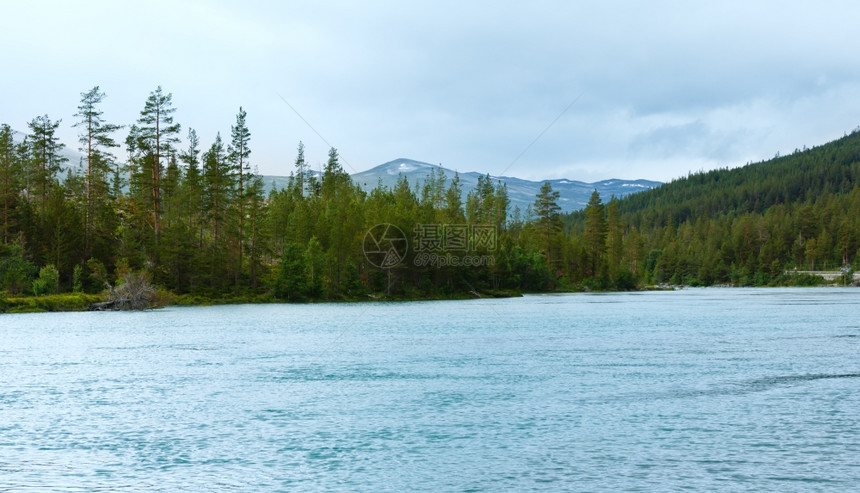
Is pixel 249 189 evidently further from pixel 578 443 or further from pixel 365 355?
pixel 578 443

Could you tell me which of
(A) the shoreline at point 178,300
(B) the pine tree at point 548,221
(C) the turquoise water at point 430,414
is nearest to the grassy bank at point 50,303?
(A) the shoreline at point 178,300

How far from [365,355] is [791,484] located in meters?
25.0

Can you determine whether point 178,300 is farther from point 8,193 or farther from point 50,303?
point 8,193

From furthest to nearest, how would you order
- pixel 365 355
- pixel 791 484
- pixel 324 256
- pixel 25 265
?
pixel 324 256
pixel 25 265
pixel 365 355
pixel 791 484

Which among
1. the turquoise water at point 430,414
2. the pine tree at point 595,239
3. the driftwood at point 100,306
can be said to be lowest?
the turquoise water at point 430,414

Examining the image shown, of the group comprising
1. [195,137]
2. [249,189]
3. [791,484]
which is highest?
[195,137]

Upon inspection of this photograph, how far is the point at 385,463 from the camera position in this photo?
53.2 ft

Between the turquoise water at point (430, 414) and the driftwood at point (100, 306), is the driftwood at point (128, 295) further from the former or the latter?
the turquoise water at point (430, 414)

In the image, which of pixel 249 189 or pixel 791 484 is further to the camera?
pixel 249 189

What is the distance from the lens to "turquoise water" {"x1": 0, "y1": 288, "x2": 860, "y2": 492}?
15156mm

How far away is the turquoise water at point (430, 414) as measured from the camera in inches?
597

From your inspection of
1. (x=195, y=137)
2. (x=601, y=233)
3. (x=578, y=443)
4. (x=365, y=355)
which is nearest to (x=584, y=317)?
(x=365, y=355)

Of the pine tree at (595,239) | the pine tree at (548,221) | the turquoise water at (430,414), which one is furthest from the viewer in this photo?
the pine tree at (595,239)

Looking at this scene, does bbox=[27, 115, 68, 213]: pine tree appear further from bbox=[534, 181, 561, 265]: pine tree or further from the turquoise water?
bbox=[534, 181, 561, 265]: pine tree
